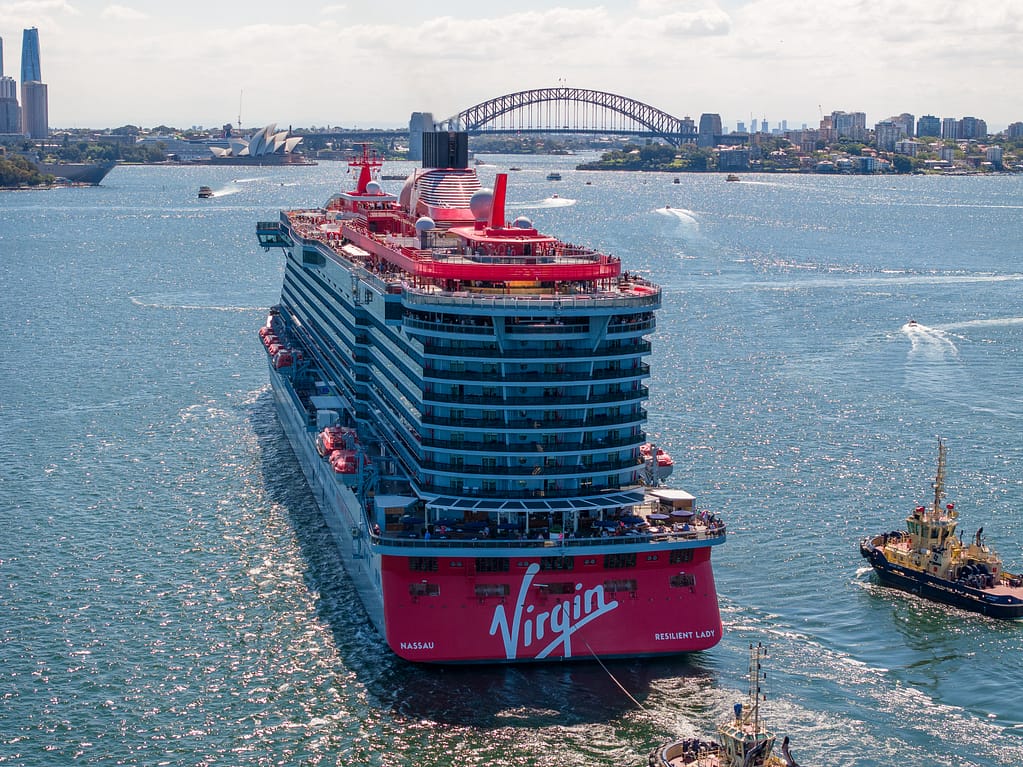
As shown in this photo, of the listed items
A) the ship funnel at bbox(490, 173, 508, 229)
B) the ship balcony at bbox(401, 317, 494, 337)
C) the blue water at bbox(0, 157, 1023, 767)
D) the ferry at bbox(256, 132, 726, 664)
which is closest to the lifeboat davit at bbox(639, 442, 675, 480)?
the ferry at bbox(256, 132, 726, 664)

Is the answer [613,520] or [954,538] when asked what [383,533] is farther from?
[954,538]

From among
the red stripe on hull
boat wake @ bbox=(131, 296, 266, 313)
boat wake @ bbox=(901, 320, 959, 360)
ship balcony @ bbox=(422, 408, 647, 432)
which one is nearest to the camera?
the red stripe on hull

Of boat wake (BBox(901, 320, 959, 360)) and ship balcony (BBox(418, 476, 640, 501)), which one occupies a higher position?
ship balcony (BBox(418, 476, 640, 501))

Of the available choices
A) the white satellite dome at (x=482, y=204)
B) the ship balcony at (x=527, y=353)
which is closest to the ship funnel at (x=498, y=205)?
the white satellite dome at (x=482, y=204)

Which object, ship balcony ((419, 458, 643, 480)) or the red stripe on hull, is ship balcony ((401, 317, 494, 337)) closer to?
ship balcony ((419, 458, 643, 480))

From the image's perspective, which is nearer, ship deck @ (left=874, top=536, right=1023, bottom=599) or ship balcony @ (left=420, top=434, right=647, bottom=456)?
ship balcony @ (left=420, top=434, right=647, bottom=456)

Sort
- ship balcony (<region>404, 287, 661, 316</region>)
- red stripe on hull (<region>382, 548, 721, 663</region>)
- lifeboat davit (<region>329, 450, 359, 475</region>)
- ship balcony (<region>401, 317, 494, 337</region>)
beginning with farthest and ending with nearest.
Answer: lifeboat davit (<region>329, 450, 359, 475</region>), ship balcony (<region>401, 317, 494, 337</region>), ship balcony (<region>404, 287, 661, 316</region>), red stripe on hull (<region>382, 548, 721, 663</region>)

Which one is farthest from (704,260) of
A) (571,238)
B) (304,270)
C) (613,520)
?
(613,520)
